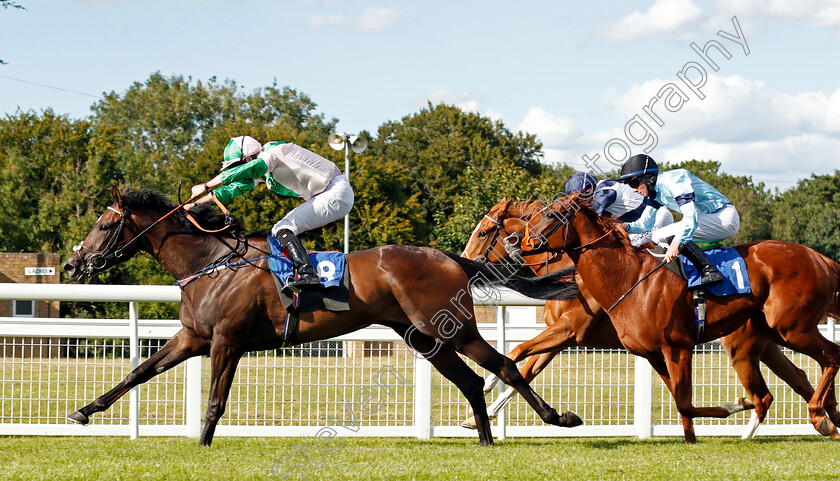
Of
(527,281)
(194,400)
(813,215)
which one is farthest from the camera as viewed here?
(813,215)

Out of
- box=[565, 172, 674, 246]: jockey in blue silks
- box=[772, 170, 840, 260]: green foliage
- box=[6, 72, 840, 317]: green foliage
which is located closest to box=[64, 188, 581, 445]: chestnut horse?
box=[565, 172, 674, 246]: jockey in blue silks

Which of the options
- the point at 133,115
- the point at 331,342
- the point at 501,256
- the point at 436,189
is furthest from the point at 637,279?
the point at 133,115

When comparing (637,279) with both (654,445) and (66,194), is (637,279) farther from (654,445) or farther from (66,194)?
(66,194)

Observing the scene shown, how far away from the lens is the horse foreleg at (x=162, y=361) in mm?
5988

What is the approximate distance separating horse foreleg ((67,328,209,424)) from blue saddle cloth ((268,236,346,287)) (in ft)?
2.34

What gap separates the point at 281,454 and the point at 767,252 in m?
3.68

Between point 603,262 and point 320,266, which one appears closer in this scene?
point 320,266

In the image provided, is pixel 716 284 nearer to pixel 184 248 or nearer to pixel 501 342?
pixel 501 342

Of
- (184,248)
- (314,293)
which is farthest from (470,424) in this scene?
(184,248)

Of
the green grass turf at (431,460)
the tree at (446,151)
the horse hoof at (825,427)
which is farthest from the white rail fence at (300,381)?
the tree at (446,151)

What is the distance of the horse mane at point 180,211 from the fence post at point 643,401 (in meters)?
3.31

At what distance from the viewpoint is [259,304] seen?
5.96m

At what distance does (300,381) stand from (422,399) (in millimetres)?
956

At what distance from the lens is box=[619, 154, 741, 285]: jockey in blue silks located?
6.10 m
